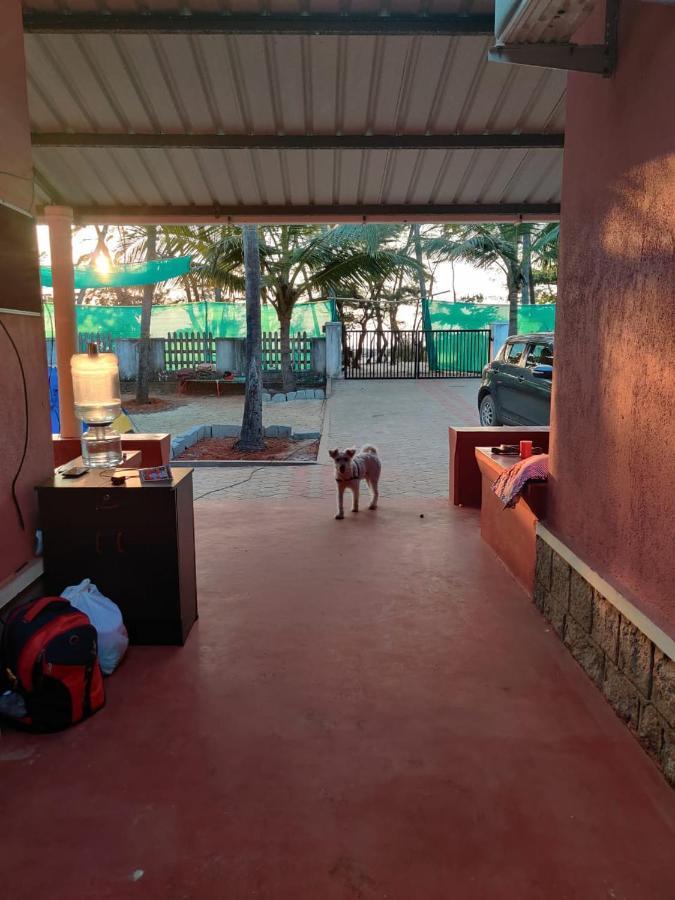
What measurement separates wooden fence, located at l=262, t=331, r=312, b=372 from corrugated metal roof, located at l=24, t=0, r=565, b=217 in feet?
44.8

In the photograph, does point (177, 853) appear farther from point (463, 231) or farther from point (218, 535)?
point (463, 231)

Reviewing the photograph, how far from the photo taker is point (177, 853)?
2213 mm

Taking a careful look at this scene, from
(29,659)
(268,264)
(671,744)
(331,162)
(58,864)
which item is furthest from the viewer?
(268,264)

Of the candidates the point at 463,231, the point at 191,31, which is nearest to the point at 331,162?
the point at 191,31

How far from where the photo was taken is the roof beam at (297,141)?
207 inches

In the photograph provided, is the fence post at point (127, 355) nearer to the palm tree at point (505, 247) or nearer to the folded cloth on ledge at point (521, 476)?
the palm tree at point (505, 247)

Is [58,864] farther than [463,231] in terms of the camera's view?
No

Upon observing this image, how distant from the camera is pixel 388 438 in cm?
1151

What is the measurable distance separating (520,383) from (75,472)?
7.86 m

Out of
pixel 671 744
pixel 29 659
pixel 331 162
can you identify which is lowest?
pixel 671 744

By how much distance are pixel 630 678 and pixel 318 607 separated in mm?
1962

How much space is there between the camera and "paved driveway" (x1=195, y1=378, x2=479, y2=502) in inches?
306

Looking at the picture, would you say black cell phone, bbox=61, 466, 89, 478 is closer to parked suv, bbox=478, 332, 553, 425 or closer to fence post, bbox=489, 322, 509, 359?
parked suv, bbox=478, 332, 553, 425

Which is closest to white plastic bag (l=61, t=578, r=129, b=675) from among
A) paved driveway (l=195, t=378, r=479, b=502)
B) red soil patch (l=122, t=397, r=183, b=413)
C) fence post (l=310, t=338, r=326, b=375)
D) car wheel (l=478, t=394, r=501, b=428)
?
paved driveway (l=195, t=378, r=479, b=502)
